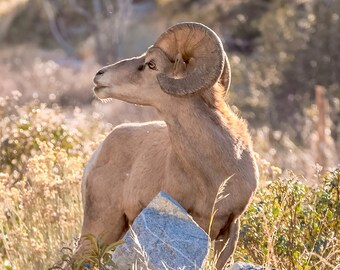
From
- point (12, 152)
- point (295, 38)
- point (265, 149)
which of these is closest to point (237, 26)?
point (295, 38)

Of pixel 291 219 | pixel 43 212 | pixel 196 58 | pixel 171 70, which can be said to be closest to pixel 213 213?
pixel 291 219

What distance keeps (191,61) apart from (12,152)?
4843mm

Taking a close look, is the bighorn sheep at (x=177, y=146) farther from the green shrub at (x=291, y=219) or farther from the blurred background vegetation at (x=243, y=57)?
the blurred background vegetation at (x=243, y=57)

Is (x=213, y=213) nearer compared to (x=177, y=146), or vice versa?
(x=213, y=213)

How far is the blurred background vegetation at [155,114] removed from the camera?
23.0ft

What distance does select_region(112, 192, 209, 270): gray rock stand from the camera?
5.54m

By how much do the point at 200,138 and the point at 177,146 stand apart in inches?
6.4

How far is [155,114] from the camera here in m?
18.6

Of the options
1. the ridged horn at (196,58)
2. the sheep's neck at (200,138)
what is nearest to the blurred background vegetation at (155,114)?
the sheep's neck at (200,138)

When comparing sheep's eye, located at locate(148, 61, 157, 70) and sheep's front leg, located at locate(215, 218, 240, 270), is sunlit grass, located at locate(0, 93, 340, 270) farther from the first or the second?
sheep's eye, located at locate(148, 61, 157, 70)

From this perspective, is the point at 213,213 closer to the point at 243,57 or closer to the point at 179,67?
the point at 179,67

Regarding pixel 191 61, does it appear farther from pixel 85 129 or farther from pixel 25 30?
pixel 25 30

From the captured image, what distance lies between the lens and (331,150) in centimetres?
1188

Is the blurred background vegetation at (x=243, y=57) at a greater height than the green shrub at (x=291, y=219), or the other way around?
the green shrub at (x=291, y=219)
